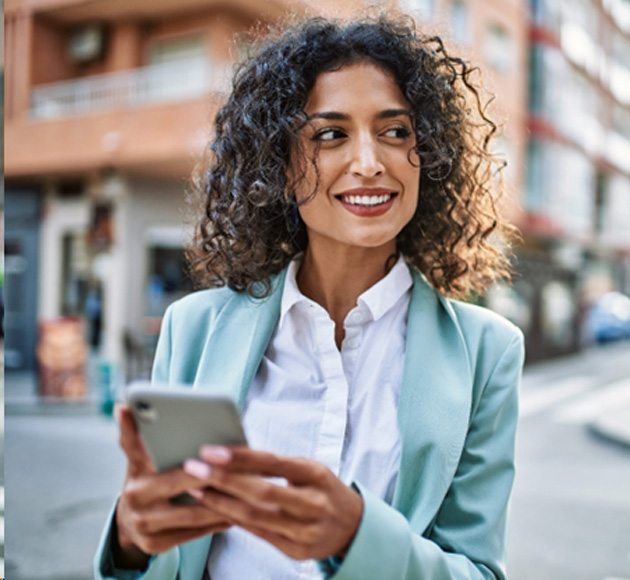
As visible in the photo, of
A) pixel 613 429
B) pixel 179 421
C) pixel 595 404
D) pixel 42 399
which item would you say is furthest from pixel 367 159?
pixel 595 404

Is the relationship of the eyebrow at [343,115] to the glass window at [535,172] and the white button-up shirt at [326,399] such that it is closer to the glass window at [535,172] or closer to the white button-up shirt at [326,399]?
the white button-up shirt at [326,399]

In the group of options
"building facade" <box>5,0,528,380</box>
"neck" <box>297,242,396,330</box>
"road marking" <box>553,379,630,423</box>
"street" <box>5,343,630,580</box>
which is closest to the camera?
"neck" <box>297,242,396,330</box>

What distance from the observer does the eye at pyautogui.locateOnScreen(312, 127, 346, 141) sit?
4.11 feet

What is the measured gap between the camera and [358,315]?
1.31 meters

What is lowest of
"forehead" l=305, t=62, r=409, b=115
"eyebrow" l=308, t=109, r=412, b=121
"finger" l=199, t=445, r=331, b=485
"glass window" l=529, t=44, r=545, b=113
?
"finger" l=199, t=445, r=331, b=485

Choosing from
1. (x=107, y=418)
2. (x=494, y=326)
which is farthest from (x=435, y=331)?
(x=107, y=418)

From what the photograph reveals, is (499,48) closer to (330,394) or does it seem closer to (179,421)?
(330,394)

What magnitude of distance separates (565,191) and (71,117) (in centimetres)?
1383

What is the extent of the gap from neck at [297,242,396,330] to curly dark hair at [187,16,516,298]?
0.09 metres

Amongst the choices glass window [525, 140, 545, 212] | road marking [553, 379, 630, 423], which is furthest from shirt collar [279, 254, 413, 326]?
glass window [525, 140, 545, 212]

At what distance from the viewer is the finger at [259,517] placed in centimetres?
89

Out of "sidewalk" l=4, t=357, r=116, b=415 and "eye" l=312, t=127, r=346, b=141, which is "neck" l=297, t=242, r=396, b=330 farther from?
"sidewalk" l=4, t=357, r=116, b=415

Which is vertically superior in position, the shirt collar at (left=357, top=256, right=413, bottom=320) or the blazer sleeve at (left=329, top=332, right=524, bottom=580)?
the shirt collar at (left=357, top=256, right=413, bottom=320)

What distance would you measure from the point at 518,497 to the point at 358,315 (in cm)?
487
